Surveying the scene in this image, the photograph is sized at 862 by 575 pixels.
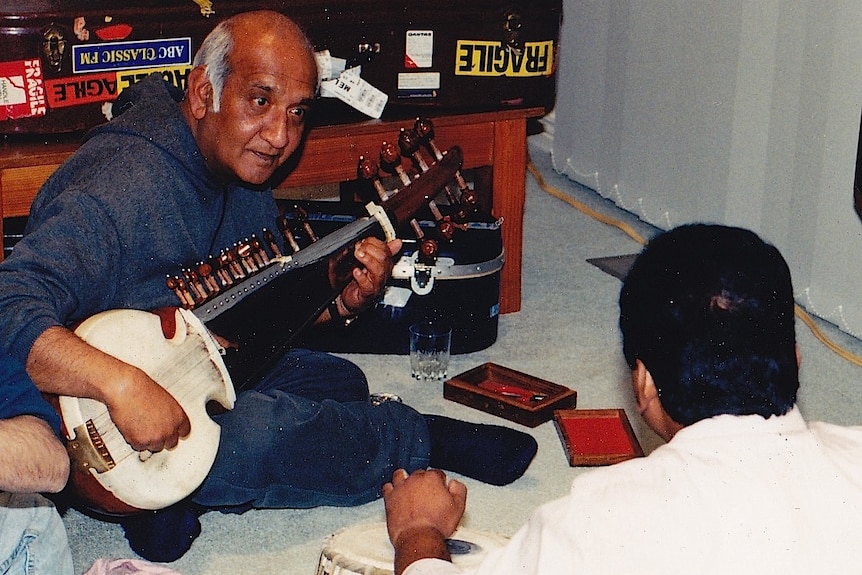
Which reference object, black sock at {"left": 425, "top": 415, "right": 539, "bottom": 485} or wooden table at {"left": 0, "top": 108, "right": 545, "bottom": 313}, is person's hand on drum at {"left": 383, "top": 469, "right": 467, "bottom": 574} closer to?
black sock at {"left": 425, "top": 415, "right": 539, "bottom": 485}

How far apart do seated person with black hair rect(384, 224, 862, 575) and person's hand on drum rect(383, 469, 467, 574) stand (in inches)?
7.4

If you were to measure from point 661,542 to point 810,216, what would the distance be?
2.40 metres

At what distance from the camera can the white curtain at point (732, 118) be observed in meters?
3.22

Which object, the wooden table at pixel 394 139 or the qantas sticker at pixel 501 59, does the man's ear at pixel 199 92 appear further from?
the qantas sticker at pixel 501 59

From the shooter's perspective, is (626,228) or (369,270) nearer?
(369,270)

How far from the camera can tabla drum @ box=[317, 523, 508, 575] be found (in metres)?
1.63

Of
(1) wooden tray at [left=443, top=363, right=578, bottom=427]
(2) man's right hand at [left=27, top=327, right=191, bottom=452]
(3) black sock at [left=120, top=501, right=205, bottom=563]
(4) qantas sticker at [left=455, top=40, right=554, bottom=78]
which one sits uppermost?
(4) qantas sticker at [left=455, top=40, right=554, bottom=78]

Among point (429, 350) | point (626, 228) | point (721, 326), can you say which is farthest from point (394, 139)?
point (721, 326)

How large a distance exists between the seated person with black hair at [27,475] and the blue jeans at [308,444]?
0.48 m

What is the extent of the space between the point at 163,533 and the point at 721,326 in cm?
130

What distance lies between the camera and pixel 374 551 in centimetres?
168

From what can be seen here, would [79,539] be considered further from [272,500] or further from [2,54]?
[2,54]

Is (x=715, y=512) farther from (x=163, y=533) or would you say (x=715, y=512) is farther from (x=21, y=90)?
(x=21, y=90)

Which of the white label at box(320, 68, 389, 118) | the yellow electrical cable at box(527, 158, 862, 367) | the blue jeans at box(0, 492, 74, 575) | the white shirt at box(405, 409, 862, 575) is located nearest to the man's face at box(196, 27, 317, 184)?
the white label at box(320, 68, 389, 118)
